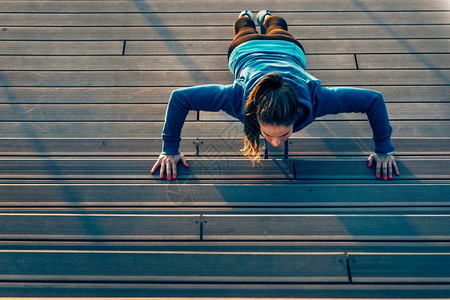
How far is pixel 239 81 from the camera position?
66.6 inches

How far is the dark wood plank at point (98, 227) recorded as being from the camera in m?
1.69

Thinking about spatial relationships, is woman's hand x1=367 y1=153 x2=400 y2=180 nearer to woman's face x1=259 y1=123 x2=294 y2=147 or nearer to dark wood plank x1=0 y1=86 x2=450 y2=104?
dark wood plank x1=0 y1=86 x2=450 y2=104

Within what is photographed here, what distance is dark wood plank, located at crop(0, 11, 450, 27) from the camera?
8.45 ft

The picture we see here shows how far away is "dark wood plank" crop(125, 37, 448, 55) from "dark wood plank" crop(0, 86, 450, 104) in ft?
1.02

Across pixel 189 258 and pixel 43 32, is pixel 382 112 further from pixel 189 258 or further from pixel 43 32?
pixel 43 32

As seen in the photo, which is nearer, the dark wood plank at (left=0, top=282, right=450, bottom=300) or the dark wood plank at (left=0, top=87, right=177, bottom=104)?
the dark wood plank at (left=0, top=282, right=450, bottom=300)

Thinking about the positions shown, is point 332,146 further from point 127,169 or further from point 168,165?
point 127,169

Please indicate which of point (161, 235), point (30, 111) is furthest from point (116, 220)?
point (30, 111)

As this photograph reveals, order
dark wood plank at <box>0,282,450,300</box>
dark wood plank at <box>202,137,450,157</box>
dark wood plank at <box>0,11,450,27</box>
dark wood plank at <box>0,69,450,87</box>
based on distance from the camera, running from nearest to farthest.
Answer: dark wood plank at <box>0,282,450,300</box>
dark wood plank at <box>202,137,450,157</box>
dark wood plank at <box>0,69,450,87</box>
dark wood plank at <box>0,11,450,27</box>

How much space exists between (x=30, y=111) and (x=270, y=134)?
4.70 ft

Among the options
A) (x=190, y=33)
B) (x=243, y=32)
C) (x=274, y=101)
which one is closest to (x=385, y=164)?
(x=274, y=101)

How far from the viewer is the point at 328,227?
1696 millimetres

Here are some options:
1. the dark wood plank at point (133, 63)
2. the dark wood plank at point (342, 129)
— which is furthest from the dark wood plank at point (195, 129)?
the dark wood plank at point (133, 63)

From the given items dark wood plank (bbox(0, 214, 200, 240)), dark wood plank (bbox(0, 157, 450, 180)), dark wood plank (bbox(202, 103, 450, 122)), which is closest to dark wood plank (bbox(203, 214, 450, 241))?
dark wood plank (bbox(0, 214, 200, 240))
